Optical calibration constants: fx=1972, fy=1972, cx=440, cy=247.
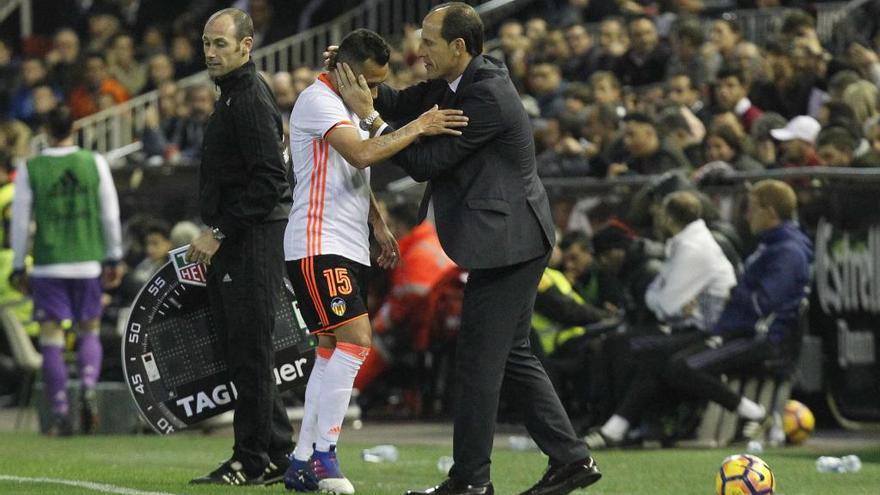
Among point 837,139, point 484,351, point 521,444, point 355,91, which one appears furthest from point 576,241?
point 484,351

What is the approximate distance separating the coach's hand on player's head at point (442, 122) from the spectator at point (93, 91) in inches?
648

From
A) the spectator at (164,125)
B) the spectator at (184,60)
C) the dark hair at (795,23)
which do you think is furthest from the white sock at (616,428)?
the spectator at (184,60)

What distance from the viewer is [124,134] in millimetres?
24078

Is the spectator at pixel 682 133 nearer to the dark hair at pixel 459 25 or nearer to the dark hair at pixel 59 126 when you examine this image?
the dark hair at pixel 59 126

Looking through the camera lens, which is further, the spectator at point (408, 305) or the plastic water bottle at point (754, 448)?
the spectator at point (408, 305)

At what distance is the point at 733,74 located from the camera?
17.1 metres

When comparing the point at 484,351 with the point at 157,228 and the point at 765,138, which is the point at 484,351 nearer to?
the point at 765,138

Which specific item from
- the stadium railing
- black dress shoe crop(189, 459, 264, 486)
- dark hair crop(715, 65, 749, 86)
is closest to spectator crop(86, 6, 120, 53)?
the stadium railing

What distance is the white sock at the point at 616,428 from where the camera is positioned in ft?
43.0

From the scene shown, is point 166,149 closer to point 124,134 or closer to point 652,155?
point 124,134

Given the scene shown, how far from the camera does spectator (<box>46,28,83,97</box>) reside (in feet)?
82.6

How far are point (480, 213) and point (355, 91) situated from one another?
0.86m

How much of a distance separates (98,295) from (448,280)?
3.00 meters

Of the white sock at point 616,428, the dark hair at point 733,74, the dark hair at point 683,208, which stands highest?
the dark hair at point 733,74
